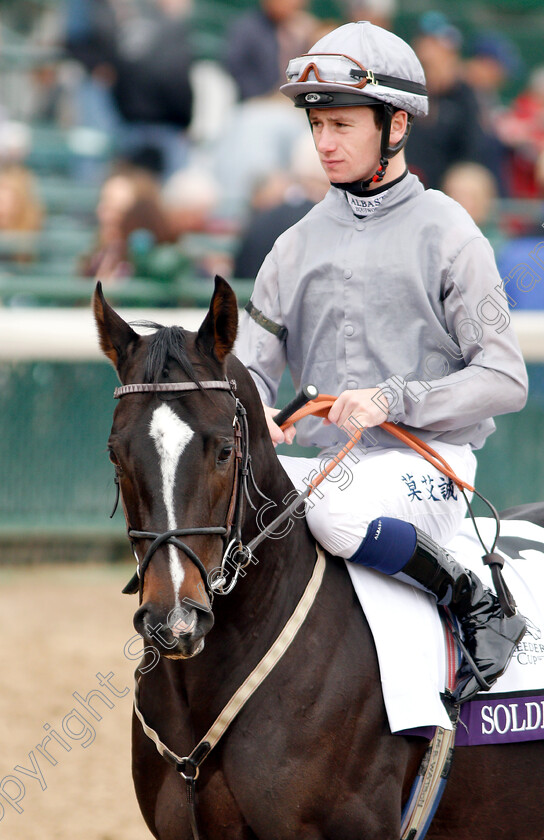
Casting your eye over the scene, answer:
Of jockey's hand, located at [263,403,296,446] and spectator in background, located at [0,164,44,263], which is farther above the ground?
jockey's hand, located at [263,403,296,446]

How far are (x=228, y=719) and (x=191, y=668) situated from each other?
17 centimetres

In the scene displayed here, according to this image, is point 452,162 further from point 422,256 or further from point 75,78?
point 422,256

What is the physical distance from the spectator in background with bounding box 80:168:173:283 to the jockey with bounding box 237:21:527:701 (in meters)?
4.92

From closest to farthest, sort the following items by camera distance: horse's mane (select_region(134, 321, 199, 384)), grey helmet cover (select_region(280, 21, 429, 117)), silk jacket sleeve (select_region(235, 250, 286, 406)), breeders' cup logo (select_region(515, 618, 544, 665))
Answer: horse's mane (select_region(134, 321, 199, 384))
grey helmet cover (select_region(280, 21, 429, 117))
breeders' cup logo (select_region(515, 618, 544, 665))
silk jacket sleeve (select_region(235, 250, 286, 406))

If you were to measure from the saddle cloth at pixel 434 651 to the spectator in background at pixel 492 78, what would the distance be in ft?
23.1

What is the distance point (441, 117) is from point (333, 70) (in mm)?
6524

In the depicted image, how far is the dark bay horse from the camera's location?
2.59m

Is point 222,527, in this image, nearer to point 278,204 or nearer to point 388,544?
point 388,544

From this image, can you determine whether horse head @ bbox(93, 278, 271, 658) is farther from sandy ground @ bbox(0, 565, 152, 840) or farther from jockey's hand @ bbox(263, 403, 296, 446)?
sandy ground @ bbox(0, 565, 152, 840)

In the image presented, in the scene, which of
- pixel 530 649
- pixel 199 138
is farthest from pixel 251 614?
pixel 199 138

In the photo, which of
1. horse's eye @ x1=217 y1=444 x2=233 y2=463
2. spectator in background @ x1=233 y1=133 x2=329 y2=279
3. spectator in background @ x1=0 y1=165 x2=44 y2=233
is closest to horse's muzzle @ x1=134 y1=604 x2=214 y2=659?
horse's eye @ x1=217 y1=444 x2=233 y2=463

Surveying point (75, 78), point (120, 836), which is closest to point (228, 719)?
point (120, 836)

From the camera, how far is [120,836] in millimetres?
4676

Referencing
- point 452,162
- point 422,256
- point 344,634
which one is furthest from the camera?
point 452,162
